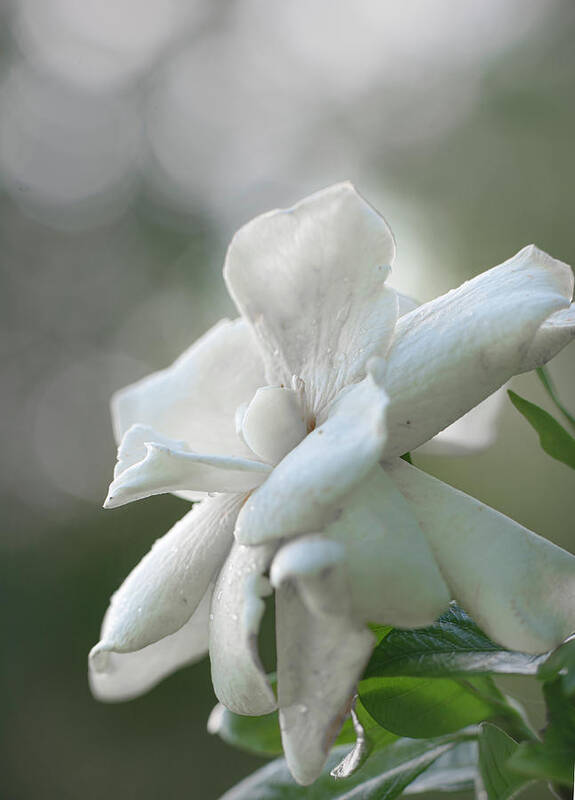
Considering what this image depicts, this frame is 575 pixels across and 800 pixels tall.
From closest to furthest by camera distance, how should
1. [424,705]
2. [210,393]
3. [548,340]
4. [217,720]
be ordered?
[548,340] → [424,705] → [210,393] → [217,720]

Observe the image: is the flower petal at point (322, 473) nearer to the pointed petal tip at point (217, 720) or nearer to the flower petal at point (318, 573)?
the flower petal at point (318, 573)

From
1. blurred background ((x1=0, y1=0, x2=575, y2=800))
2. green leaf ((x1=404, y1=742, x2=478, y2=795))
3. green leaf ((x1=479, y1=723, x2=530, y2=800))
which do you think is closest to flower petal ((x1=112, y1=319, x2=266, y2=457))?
green leaf ((x1=479, y1=723, x2=530, y2=800))

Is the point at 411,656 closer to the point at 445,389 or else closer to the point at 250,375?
the point at 445,389

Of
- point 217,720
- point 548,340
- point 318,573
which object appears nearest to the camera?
point 318,573

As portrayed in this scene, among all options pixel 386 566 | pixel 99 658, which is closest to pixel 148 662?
pixel 99 658

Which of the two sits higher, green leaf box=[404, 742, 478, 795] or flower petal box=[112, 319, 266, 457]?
flower petal box=[112, 319, 266, 457]

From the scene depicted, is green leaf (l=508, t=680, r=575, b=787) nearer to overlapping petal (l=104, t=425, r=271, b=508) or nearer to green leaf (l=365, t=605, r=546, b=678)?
green leaf (l=365, t=605, r=546, b=678)

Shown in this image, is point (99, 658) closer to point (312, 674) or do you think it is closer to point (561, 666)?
point (312, 674)

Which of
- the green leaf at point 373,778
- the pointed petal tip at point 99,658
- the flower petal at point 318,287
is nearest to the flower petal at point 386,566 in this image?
the flower petal at point 318,287
